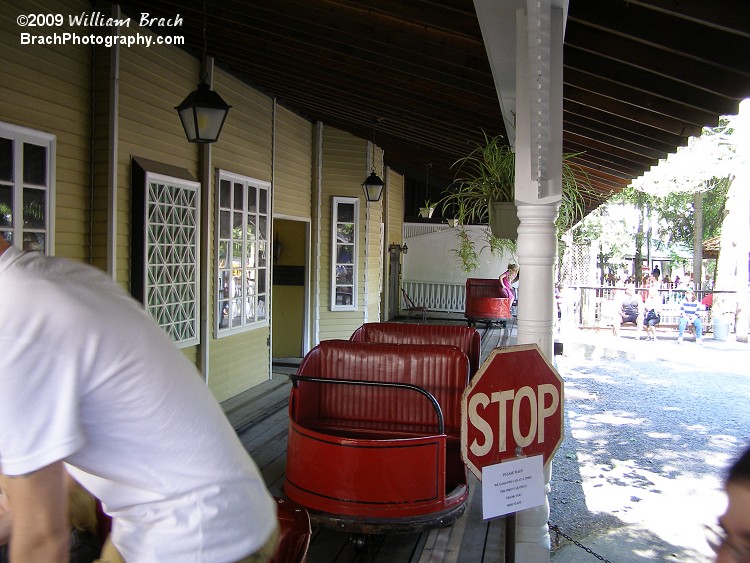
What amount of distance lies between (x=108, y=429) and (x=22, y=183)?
421 cm

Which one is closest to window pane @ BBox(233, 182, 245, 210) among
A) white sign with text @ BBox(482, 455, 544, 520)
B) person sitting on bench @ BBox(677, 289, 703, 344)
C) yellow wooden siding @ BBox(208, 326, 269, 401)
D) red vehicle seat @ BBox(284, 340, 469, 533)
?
yellow wooden siding @ BBox(208, 326, 269, 401)

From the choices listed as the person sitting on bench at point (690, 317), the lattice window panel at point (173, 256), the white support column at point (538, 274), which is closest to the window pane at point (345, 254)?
the lattice window panel at point (173, 256)

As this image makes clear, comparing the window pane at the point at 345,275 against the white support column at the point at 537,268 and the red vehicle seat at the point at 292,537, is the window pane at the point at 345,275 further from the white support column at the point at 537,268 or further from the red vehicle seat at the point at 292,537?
the red vehicle seat at the point at 292,537

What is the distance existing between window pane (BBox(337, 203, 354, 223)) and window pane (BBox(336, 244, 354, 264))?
0.44 meters

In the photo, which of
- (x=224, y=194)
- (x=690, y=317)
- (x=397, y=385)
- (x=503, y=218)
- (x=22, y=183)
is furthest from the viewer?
(x=690, y=317)

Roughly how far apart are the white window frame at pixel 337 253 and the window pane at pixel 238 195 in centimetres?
335

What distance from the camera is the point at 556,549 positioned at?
5062mm

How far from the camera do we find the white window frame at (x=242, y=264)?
8125 millimetres

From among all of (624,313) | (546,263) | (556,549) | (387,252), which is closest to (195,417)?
(546,263)

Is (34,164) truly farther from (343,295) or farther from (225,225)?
(343,295)

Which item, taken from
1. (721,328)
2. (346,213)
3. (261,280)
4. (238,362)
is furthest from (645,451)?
(721,328)

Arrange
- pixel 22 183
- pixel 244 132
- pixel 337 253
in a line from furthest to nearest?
1. pixel 337 253
2. pixel 244 132
3. pixel 22 183

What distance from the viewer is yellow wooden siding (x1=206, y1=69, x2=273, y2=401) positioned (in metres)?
8.12

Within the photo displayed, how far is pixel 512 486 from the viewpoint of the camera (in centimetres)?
291
